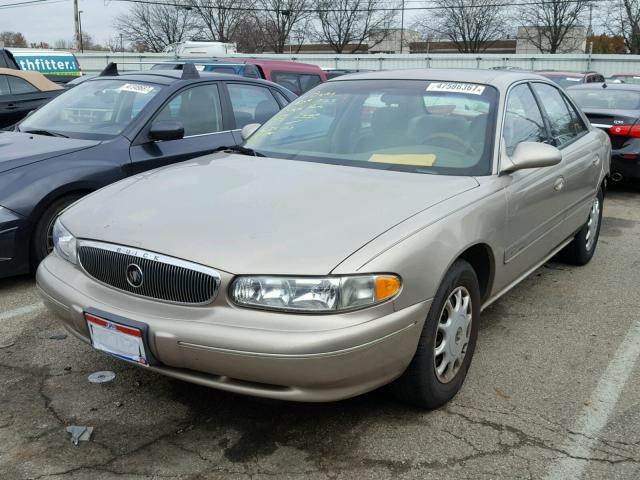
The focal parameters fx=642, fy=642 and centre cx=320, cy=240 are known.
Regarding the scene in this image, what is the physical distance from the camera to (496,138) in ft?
11.5

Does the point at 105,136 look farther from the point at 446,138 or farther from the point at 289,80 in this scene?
the point at 289,80

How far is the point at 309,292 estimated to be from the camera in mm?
2408

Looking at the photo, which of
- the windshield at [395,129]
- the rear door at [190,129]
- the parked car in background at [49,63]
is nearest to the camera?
the windshield at [395,129]

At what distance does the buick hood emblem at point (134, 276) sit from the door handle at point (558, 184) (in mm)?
2669

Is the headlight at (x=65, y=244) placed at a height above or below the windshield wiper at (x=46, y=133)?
below

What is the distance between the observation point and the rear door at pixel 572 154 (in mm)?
4379

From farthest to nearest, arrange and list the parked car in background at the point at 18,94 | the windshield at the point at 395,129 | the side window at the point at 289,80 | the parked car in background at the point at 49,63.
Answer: the parked car in background at the point at 49,63 → the side window at the point at 289,80 → the parked car in background at the point at 18,94 → the windshield at the point at 395,129

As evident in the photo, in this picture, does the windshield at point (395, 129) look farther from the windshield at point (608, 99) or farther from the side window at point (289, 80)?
the side window at point (289, 80)

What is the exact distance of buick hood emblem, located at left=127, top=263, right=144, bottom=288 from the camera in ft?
8.63

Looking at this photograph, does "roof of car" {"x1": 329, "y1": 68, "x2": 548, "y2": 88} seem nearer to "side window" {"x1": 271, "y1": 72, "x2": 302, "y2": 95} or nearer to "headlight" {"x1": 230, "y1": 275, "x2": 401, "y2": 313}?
"headlight" {"x1": 230, "y1": 275, "x2": 401, "y2": 313}

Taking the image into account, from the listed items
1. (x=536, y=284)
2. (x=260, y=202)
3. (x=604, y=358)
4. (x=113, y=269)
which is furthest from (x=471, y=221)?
(x=536, y=284)

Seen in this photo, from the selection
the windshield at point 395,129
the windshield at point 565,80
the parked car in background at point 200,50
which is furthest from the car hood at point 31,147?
the parked car in background at point 200,50

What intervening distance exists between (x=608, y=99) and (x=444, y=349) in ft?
24.5

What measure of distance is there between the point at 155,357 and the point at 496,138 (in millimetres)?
2146
